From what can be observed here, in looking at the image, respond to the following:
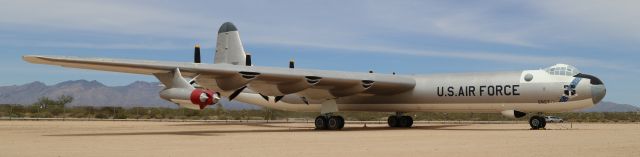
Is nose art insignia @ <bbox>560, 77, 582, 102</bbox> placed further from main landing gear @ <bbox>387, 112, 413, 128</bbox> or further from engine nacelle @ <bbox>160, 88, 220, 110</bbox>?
engine nacelle @ <bbox>160, 88, 220, 110</bbox>

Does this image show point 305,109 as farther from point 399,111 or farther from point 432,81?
point 432,81

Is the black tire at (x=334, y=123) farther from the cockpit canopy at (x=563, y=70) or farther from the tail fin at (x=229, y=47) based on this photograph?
the cockpit canopy at (x=563, y=70)

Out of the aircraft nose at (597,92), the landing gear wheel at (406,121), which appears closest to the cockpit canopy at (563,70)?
the aircraft nose at (597,92)

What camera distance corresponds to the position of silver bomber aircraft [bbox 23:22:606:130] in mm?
27734

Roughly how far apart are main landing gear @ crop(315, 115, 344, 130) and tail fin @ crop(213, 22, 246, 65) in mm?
8535

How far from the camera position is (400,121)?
39.0m

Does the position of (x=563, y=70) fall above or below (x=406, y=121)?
above

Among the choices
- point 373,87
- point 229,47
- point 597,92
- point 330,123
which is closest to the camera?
point 597,92

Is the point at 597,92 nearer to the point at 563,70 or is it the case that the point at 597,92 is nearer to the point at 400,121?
the point at 563,70

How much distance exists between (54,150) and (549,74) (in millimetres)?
23489

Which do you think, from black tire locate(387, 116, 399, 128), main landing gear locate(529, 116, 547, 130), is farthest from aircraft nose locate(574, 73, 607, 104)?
black tire locate(387, 116, 399, 128)

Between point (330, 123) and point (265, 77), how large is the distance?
17.9 ft

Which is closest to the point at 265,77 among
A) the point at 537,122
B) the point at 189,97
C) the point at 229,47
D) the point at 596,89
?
the point at 189,97

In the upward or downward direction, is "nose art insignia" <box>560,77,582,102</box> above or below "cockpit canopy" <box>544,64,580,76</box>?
below
